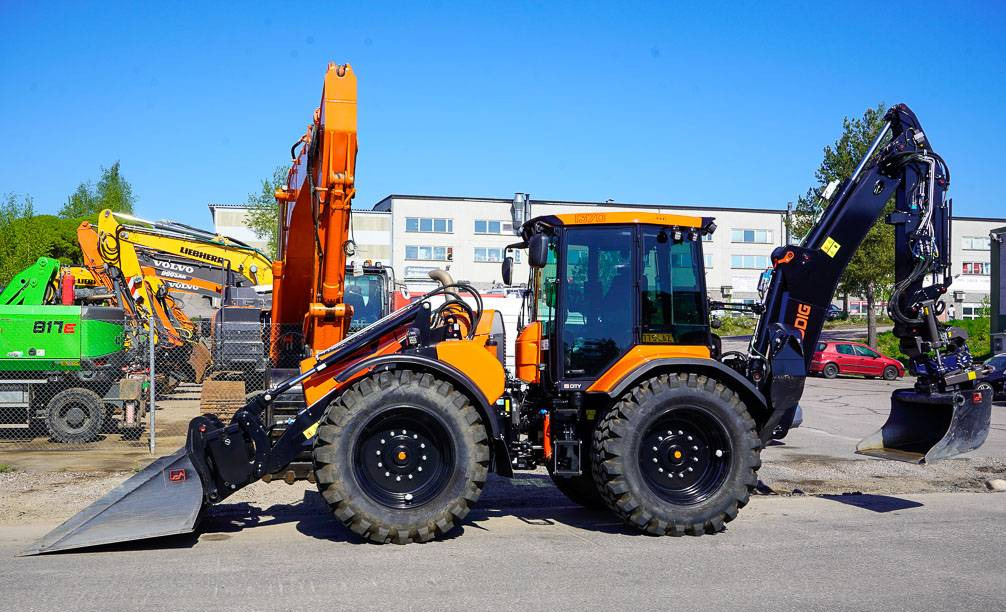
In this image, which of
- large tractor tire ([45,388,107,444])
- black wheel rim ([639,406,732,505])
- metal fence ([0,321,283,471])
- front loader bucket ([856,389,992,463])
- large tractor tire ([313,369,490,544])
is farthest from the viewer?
large tractor tire ([45,388,107,444])

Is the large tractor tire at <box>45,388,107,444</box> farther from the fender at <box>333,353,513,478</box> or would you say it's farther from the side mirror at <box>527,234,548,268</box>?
the side mirror at <box>527,234,548,268</box>

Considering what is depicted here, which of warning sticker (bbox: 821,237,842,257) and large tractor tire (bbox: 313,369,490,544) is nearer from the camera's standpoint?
large tractor tire (bbox: 313,369,490,544)

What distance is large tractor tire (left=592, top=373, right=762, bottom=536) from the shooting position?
7.45 meters

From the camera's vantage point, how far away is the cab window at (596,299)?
7.85 metres

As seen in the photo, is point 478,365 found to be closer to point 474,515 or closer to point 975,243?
point 474,515

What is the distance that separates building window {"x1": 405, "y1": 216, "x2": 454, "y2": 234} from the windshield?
122 ft

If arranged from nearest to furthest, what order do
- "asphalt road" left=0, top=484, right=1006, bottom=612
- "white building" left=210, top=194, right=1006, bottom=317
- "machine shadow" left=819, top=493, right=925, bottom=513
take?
"asphalt road" left=0, top=484, right=1006, bottom=612 < "machine shadow" left=819, top=493, right=925, bottom=513 < "white building" left=210, top=194, right=1006, bottom=317

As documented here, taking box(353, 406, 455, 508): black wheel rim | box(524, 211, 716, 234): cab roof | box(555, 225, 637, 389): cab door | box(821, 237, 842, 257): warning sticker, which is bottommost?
box(353, 406, 455, 508): black wheel rim

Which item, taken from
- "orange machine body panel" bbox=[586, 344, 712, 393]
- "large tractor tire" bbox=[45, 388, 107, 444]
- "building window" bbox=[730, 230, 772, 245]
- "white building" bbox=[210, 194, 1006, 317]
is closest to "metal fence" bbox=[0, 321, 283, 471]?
"large tractor tire" bbox=[45, 388, 107, 444]

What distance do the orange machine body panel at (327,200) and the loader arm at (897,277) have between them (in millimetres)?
4018

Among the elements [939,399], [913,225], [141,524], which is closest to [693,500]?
[939,399]

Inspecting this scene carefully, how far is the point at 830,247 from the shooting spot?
8578 mm

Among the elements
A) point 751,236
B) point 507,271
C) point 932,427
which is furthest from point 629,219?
point 751,236

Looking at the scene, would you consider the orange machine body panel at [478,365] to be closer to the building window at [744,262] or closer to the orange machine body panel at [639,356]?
the orange machine body panel at [639,356]
